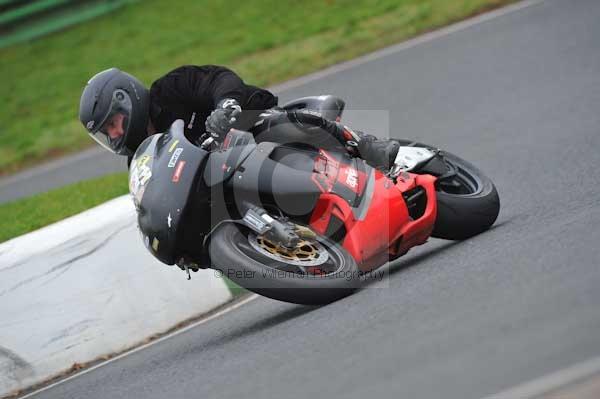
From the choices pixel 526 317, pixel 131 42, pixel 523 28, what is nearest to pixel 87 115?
pixel 526 317

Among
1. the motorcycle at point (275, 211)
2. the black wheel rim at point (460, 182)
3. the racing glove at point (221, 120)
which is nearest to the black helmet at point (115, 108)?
the motorcycle at point (275, 211)

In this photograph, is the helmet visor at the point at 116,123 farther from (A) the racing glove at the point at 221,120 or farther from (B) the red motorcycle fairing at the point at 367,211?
(B) the red motorcycle fairing at the point at 367,211

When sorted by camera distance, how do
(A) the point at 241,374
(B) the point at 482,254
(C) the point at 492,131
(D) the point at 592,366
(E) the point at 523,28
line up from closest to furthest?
1. (D) the point at 592,366
2. (A) the point at 241,374
3. (B) the point at 482,254
4. (C) the point at 492,131
5. (E) the point at 523,28

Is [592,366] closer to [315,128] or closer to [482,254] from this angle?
[482,254]

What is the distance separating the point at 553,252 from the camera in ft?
16.9

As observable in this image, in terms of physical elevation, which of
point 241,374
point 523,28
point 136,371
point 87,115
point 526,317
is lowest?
point 523,28

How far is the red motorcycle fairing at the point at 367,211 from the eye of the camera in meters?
5.81

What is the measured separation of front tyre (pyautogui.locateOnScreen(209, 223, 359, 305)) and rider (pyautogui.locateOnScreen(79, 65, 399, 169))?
605mm

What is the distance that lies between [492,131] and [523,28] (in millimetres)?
3164

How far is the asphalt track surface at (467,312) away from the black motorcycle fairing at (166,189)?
2.09 feet

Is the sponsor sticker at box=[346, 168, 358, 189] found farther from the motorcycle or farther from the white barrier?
the white barrier

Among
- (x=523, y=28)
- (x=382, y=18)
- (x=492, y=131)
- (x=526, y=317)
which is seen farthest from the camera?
(x=382, y=18)

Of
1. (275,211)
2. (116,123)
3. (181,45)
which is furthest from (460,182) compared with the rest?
(181,45)

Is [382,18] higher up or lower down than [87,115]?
lower down
